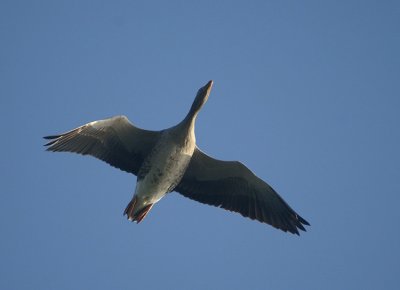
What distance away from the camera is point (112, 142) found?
1373 centimetres

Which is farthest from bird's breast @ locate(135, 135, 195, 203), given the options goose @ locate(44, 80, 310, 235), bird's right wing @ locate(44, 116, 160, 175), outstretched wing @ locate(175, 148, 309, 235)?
outstretched wing @ locate(175, 148, 309, 235)

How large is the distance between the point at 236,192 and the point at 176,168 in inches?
69.5

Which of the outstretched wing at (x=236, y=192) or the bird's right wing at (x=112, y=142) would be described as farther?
the outstretched wing at (x=236, y=192)

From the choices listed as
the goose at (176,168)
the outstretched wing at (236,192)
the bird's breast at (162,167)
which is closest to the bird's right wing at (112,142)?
the goose at (176,168)

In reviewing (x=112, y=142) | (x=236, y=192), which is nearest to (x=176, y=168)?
(x=112, y=142)

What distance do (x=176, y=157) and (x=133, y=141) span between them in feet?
4.19

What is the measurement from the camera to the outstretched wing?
13945 mm

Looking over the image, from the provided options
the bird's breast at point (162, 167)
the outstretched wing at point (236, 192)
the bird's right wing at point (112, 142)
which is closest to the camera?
the bird's breast at point (162, 167)

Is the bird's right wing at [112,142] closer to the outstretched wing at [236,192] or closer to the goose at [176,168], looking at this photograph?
the goose at [176,168]

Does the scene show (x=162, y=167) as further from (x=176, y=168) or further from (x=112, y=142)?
(x=112, y=142)

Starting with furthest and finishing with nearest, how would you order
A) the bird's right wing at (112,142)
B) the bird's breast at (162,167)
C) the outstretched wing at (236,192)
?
the outstretched wing at (236,192) → the bird's right wing at (112,142) → the bird's breast at (162,167)

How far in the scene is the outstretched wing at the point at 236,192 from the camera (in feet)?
45.8

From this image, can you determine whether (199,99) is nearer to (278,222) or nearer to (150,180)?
(150,180)

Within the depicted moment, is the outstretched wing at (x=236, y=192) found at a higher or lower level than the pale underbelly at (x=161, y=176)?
higher
